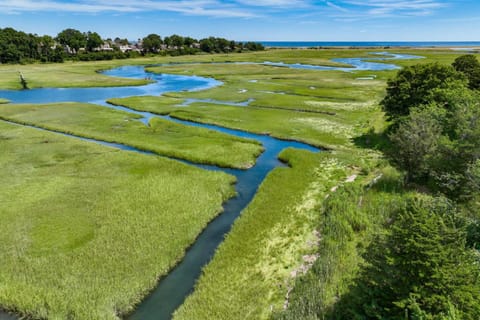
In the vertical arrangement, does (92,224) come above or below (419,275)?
below

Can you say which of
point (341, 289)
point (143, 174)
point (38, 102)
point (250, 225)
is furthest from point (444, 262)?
point (38, 102)

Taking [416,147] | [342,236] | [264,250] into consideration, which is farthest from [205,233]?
[416,147]

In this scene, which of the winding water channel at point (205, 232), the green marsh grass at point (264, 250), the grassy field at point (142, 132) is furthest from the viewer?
the grassy field at point (142, 132)

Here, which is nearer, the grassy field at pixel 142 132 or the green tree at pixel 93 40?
the grassy field at pixel 142 132

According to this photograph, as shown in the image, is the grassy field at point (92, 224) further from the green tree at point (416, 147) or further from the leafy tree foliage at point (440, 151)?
the leafy tree foliage at point (440, 151)

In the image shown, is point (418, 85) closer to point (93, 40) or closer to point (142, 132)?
point (142, 132)

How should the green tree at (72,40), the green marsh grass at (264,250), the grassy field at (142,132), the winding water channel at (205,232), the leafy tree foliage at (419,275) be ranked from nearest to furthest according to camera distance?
the leafy tree foliage at (419,275) < the green marsh grass at (264,250) < the winding water channel at (205,232) < the grassy field at (142,132) < the green tree at (72,40)

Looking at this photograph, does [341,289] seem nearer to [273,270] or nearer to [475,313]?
[273,270]

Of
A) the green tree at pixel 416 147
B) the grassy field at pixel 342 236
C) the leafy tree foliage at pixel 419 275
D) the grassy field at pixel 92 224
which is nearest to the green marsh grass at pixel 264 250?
the grassy field at pixel 342 236
